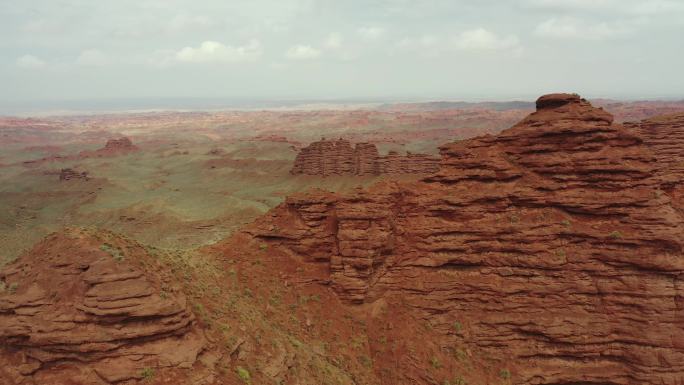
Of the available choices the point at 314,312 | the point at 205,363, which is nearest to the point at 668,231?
the point at 314,312

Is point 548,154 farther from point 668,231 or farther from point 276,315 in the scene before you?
point 276,315

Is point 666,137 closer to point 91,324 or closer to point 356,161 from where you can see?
point 356,161

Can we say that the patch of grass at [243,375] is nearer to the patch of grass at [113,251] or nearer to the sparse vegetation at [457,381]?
the patch of grass at [113,251]

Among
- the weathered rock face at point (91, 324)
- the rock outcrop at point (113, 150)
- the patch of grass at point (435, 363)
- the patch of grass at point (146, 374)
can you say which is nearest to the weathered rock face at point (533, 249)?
the patch of grass at point (435, 363)

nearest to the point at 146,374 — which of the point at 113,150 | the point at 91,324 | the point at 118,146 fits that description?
the point at 91,324

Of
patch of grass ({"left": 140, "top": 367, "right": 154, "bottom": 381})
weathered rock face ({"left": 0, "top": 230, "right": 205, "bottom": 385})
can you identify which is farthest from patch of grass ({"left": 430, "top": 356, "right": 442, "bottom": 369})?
patch of grass ({"left": 140, "top": 367, "right": 154, "bottom": 381})
